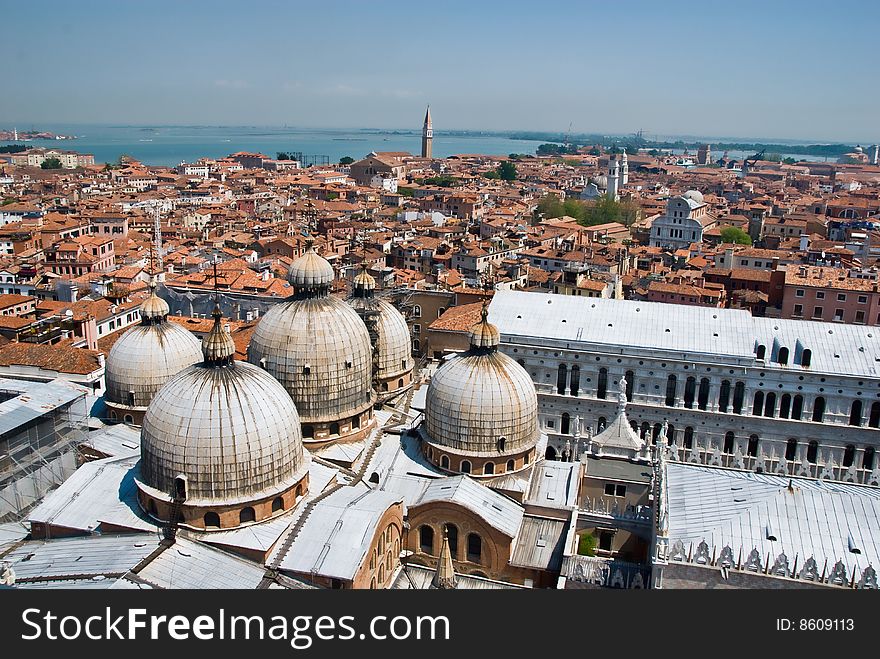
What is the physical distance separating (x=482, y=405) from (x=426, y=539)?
353 centimetres

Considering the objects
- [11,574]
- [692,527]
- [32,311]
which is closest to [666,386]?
[692,527]

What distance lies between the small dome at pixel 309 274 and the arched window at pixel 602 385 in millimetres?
10283

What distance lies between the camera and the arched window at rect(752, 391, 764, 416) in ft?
80.1

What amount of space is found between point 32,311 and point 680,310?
93.8 ft

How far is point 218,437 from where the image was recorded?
15711mm

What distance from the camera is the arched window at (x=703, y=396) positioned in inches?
978

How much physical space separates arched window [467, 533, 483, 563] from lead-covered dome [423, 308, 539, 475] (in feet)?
6.28

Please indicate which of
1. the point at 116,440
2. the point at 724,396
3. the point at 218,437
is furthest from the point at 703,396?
the point at 116,440

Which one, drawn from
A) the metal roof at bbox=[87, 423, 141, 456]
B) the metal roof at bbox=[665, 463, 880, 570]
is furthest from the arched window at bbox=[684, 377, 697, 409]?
the metal roof at bbox=[87, 423, 141, 456]

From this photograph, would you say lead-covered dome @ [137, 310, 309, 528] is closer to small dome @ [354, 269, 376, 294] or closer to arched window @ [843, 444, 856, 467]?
small dome @ [354, 269, 376, 294]

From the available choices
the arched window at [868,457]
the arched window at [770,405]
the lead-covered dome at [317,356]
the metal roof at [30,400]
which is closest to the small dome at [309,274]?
the lead-covered dome at [317,356]

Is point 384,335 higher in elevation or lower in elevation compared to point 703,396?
higher

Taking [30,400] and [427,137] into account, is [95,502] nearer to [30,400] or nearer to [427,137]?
[30,400]
